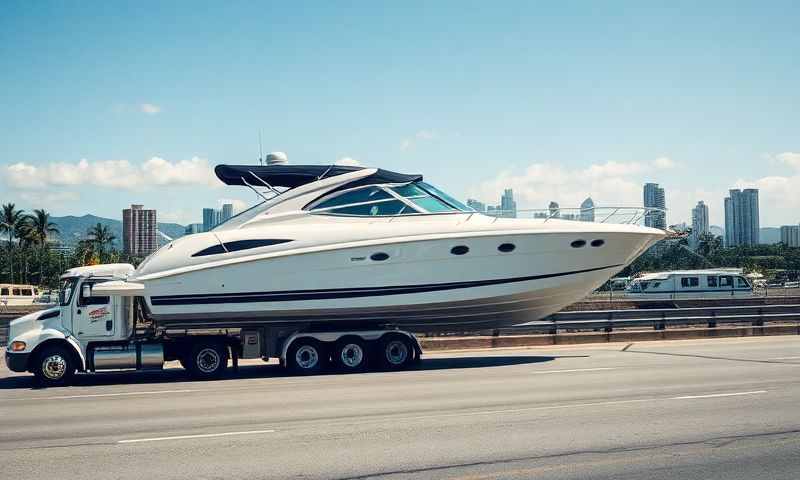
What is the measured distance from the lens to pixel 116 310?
1656cm

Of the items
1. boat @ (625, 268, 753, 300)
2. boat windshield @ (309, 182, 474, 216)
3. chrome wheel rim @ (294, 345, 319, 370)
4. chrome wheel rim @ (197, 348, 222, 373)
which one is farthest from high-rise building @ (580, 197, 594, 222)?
boat @ (625, 268, 753, 300)

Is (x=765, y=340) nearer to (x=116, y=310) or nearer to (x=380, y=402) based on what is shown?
(x=380, y=402)

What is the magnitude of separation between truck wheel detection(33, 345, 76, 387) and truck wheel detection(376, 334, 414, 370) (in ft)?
21.1

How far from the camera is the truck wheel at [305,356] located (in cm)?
1673

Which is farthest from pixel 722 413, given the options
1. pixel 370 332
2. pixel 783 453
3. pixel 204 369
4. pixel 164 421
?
pixel 204 369

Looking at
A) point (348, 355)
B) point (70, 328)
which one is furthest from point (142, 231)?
point (348, 355)

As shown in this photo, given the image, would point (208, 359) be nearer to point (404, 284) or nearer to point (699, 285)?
point (404, 284)

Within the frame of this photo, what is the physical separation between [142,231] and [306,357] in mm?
40084

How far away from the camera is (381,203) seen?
1792 centimetres

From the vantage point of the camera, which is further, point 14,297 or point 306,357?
point 14,297

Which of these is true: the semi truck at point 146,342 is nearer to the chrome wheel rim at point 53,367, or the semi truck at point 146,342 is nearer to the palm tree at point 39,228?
the chrome wheel rim at point 53,367

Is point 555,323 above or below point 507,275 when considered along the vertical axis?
below

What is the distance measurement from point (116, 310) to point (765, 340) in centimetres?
1864

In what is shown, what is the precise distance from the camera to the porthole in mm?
17391
